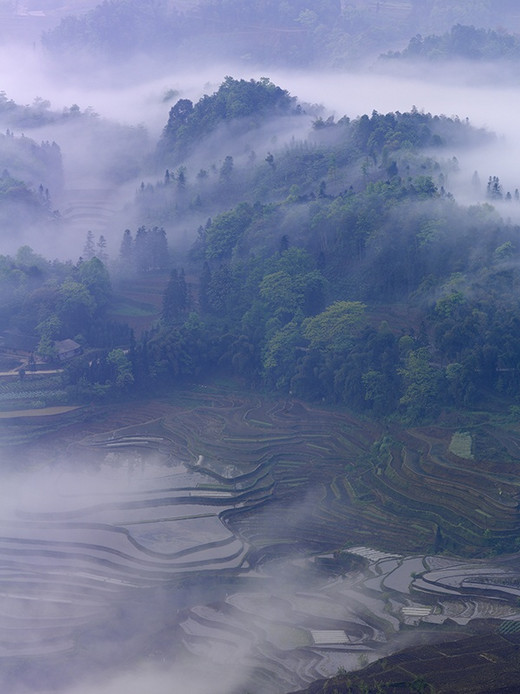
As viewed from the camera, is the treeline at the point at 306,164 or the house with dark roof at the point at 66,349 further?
the treeline at the point at 306,164

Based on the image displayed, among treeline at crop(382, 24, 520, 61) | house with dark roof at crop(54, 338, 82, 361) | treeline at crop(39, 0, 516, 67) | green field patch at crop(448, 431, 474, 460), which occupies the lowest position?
green field patch at crop(448, 431, 474, 460)

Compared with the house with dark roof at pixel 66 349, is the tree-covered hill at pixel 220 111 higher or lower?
higher

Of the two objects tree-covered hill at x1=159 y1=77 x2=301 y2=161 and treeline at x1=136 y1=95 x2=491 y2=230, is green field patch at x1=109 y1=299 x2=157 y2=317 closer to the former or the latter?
treeline at x1=136 y1=95 x2=491 y2=230

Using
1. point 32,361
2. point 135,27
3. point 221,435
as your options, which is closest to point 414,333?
point 221,435

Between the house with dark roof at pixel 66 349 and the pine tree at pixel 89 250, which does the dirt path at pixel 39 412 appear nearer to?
the house with dark roof at pixel 66 349

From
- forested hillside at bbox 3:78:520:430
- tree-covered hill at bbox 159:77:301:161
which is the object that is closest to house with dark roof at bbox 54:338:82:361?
forested hillside at bbox 3:78:520:430

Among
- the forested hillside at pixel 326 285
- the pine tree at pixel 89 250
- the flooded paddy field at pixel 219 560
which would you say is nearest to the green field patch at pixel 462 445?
the flooded paddy field at pixel 219 560

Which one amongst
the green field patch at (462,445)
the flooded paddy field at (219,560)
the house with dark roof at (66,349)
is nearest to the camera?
the flooded paddy field at (219,560)

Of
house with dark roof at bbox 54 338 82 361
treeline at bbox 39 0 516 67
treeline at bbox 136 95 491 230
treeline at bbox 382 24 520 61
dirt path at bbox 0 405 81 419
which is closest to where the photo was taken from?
dirt path at bbox 0 405 81 419
